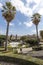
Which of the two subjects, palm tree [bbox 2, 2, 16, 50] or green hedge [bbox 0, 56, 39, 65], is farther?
palm tree [bbox 2, 2, 16, 50]

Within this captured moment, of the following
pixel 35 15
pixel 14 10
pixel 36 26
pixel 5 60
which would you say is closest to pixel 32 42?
pixel 36 26

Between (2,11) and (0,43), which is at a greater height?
(2,11)

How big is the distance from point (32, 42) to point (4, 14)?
2343cm

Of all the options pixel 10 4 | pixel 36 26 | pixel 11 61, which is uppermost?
pixel 10 4

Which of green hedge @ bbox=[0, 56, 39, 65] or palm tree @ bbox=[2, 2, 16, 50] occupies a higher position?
palm tree @ bbox=[2, 2, 16, 50]

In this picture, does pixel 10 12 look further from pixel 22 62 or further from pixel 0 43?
pixel 22 62

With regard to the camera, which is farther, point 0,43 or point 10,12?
point 0,43

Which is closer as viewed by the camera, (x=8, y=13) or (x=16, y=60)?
(x=16, y=60)

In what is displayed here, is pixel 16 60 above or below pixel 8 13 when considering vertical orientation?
below

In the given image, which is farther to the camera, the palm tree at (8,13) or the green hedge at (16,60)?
the palm tree at (8,13)

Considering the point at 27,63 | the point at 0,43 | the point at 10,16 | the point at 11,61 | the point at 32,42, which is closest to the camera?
the point at 27,63

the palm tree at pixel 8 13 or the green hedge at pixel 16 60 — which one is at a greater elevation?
the palm tree at pixel 8 13

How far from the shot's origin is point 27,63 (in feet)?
27.0

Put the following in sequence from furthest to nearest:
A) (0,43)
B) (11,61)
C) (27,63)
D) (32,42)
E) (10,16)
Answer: (32,42) → (0,43) → (10,16) → (11,61) → (27,63)
